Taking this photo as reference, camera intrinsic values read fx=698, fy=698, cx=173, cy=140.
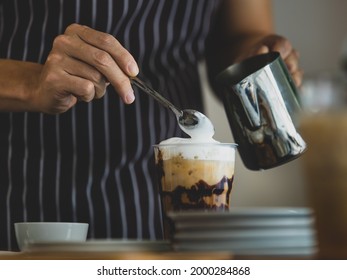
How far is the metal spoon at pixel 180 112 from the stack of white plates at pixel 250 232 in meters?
0.42

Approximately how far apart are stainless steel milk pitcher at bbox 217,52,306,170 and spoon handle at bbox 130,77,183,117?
4.0 inches

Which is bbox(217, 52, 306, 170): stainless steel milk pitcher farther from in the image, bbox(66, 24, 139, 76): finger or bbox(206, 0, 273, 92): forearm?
bbox(206, 0, 273, 92): forearm

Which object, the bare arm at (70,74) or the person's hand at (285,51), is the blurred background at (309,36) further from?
the bare arm at (70,74)

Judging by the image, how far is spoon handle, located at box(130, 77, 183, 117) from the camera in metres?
1.11

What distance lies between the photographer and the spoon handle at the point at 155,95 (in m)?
1.11

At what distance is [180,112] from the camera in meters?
1.14

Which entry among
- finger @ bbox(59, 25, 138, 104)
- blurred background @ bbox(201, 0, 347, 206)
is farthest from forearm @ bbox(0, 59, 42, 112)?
blurred background @ bbox(201, 0, 347, 206)

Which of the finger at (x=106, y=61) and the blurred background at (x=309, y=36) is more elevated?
the blurred background at (x=309, y=36)

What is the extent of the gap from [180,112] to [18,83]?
382 millimetres

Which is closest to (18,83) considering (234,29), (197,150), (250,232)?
(197,150)

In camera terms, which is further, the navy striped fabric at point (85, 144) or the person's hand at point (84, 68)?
the navy striped fabric at point (85, 144)

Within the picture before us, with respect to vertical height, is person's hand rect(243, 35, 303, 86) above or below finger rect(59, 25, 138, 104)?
above

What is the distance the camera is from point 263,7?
182cm

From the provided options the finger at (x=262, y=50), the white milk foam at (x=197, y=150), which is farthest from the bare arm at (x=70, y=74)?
the finger at (x=262, y=50)
